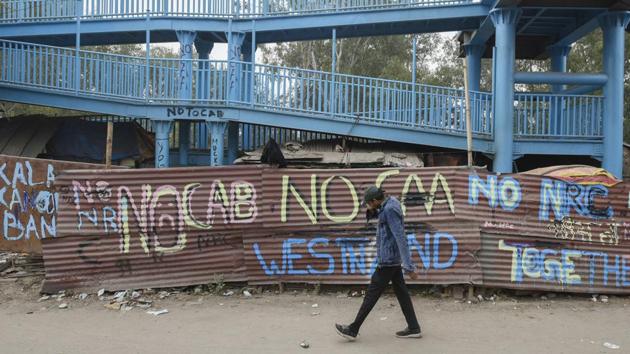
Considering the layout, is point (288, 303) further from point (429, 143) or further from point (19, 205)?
point (429, 143)

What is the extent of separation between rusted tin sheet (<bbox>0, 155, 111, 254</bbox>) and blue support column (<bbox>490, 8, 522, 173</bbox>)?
764 centimetres

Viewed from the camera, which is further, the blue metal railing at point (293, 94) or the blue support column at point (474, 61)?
the blue support column at point (474, 61)

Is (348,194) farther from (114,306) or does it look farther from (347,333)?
(114,306)

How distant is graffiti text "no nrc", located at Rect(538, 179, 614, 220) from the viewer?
647 centimetres

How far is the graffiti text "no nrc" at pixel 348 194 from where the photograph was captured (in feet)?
21.4

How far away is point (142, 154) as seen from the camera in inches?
511

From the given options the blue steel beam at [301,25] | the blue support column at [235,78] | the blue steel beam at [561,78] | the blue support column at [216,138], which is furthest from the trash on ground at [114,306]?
the blue steel beam at [561,78]

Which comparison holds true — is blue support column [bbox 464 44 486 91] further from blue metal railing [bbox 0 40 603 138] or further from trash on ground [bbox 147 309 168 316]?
trash on ground [bbox 147 309 168 316]

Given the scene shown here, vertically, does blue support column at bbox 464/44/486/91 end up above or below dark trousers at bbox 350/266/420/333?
above

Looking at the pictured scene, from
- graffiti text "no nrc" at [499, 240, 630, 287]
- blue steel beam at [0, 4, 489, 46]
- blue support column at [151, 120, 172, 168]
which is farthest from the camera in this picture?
blue steel beam at [0, 4, 489, 46]

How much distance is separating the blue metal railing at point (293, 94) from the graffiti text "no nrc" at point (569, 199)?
480 cm

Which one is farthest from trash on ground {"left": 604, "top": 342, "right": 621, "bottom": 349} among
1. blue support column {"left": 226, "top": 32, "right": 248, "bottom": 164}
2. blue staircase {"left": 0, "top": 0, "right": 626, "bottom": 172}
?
blue support column {"left": 226, "top": 32, "right": 248, "bottom": 164}

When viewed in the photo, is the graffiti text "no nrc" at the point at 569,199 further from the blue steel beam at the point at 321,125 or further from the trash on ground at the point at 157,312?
the blue steel beam at the point at 321,125

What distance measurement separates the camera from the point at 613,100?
11.0 meters
